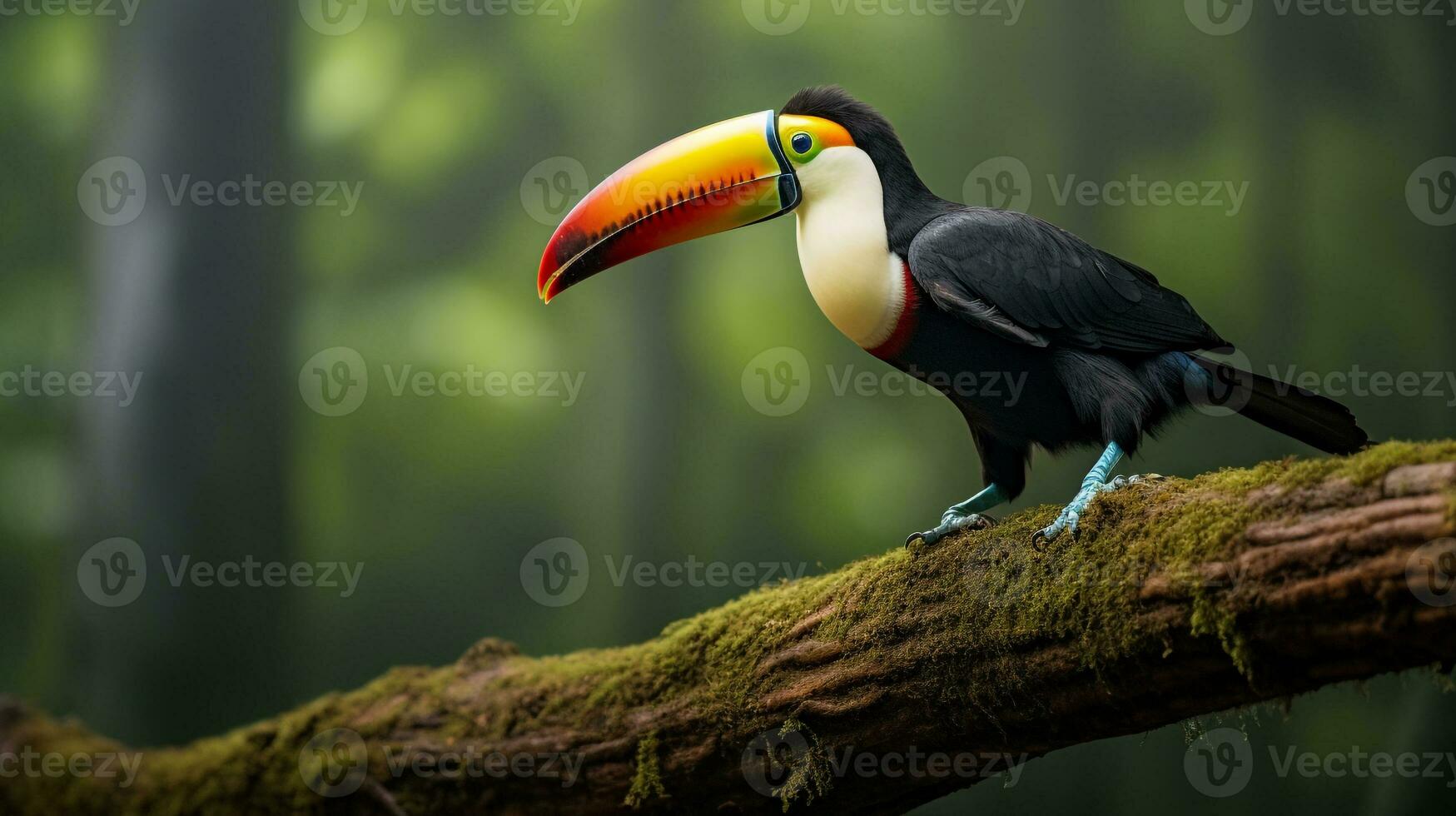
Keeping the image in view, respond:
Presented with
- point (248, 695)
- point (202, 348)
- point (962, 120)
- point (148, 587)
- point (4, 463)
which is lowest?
point (248, 695)

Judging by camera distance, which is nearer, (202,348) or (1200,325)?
(1200,325)

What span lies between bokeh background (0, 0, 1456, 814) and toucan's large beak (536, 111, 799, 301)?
199cm

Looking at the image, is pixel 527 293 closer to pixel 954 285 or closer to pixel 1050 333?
pixel 954 285

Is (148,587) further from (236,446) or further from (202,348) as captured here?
(202,348)

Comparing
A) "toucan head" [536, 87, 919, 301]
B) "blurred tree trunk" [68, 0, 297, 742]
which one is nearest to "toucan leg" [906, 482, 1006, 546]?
"toucan head" [536, 87, 919, 301]

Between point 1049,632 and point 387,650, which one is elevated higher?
point 1049,632

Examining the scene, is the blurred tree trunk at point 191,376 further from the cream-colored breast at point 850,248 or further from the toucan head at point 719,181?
the cream-colored breast at point 850,248

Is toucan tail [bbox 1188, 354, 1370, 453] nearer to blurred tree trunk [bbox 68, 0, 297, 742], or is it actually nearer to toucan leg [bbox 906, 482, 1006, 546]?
toucan leg [bbox 906, 482, 1006, 546]

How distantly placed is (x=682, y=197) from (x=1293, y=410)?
1537mm

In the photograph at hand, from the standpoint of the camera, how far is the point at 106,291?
4617mm

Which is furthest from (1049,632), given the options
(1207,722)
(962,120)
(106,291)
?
(106,291)

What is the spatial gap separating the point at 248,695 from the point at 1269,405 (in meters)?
4.07

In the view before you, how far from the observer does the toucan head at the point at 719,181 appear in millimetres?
2619

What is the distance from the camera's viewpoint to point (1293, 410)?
2.40 m
